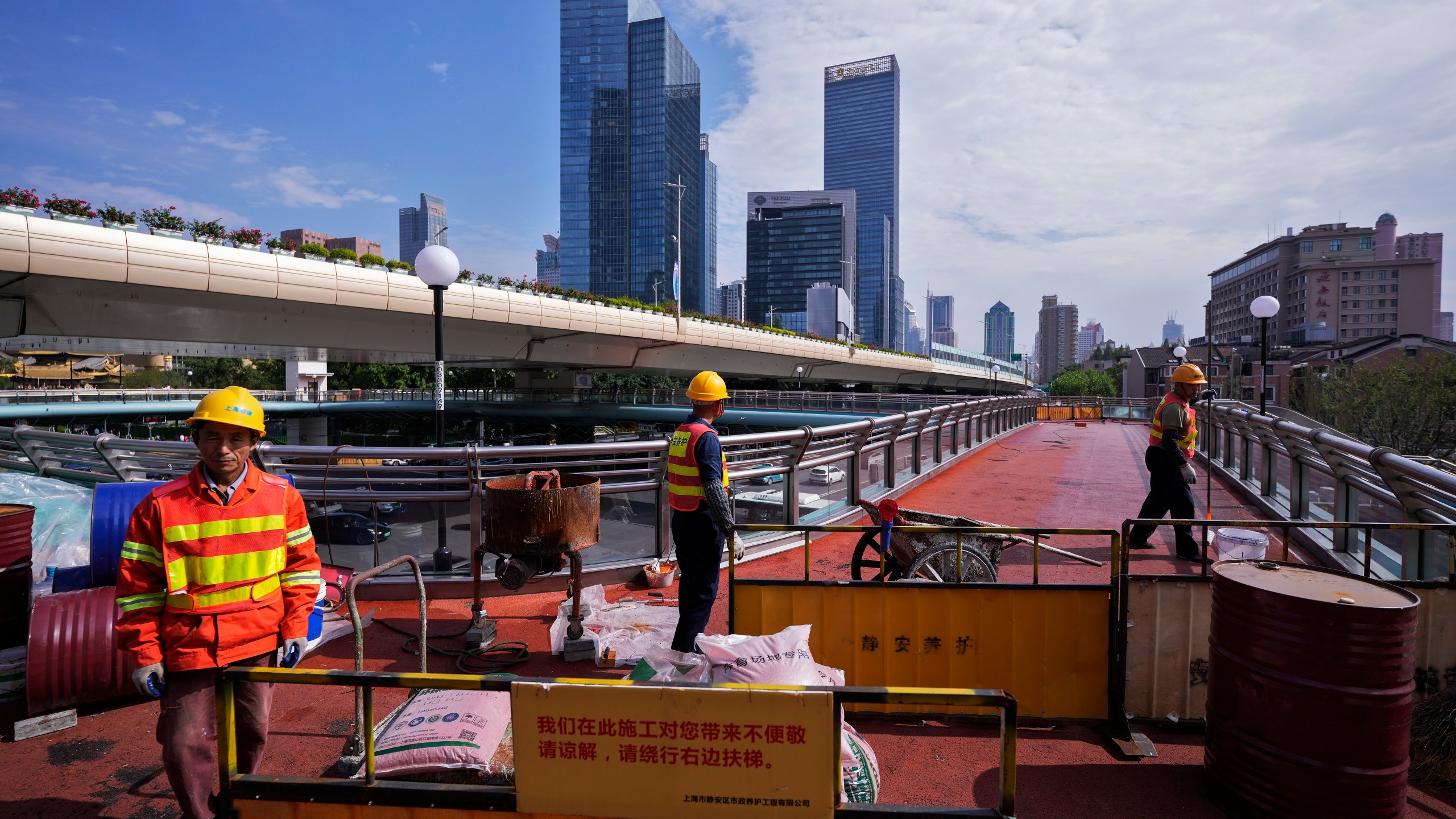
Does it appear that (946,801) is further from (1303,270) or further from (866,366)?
(1303,270)

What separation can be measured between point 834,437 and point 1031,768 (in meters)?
5.72

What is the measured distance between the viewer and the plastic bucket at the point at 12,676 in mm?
3850

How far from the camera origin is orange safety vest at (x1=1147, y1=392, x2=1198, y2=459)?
6.87m

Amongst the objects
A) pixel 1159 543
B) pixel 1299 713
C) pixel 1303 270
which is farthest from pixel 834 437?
pixel 1303 270

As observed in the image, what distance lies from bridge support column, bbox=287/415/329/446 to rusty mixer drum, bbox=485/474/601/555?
5990 centimetres

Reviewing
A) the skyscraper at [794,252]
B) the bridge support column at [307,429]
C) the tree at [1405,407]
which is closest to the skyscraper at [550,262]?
the skyscraper at [794,252]

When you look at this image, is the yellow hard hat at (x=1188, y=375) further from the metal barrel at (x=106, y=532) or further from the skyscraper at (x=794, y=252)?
the skyscraper at (x=794, y=252)

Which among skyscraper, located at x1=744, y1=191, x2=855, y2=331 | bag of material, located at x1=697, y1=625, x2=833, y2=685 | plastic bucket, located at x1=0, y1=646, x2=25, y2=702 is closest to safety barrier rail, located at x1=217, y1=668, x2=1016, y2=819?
bag of material, located at x1=697, y1=625, x2=833, y2=685

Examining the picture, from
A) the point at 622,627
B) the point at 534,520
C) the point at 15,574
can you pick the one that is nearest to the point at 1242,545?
the point at 622,627

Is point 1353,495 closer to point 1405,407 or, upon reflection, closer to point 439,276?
point 439,276

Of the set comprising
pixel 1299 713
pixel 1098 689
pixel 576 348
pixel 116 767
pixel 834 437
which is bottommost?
pixel 116 767

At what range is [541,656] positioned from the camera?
4.80 meters

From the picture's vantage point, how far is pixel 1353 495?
20.5 ft

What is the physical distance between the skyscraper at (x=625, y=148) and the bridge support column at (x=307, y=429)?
82781mm
